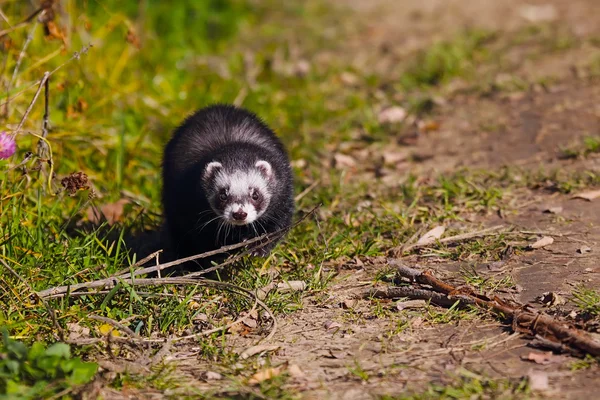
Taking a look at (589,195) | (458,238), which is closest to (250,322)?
(458,238)

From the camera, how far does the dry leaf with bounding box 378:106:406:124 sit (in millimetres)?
7816

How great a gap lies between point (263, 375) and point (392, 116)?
4.50 m

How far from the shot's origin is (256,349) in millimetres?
4141

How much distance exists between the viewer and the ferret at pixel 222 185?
205 inches

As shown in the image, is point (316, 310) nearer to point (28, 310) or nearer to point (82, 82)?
point (28, 310)

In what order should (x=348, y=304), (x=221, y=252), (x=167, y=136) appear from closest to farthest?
(x=348, y=304) < (x=221, y=252) < (x=167, y=136)

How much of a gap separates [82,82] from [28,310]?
3.38 meters

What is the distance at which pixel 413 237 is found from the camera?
5383 mm

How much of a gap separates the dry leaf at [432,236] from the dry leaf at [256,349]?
5.08ft

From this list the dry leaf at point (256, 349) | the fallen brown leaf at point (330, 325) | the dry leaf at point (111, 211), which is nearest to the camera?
the dry leaf at point (256, 349)

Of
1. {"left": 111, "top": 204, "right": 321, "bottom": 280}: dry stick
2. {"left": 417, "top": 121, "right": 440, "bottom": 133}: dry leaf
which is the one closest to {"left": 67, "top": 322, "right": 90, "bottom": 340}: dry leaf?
{"left": 111, "top": 204, "right": 321, "bottom": 280}: dry stick

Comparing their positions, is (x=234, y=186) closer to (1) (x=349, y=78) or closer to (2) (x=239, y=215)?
(2) (x=239, y=215)

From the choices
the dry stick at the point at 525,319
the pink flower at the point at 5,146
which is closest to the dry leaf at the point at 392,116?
the dry stick at the point at 525,319

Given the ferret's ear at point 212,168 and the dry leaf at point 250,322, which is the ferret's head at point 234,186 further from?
the dry leaf at point 250,322
